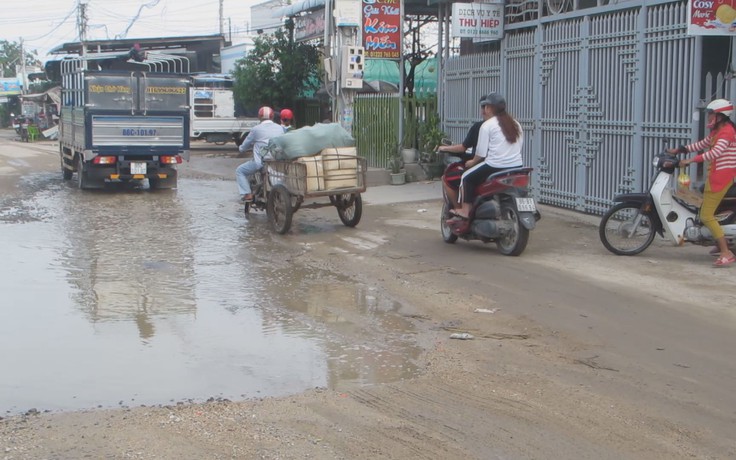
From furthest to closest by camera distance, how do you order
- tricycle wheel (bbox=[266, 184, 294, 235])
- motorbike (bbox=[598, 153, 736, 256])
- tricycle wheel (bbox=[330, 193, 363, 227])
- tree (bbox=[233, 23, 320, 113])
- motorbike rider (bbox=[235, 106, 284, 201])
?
tree (bbox=[233, 23, 320, 113]), motorbike rider (bbox=[235, 106, 284, 201]), tricycle wheel (bbox=[330, 193, 363, 227]), tricycle wheel (bbox=[266, 184, 294, 235]), motorbike (bbox=[598, 153, 736, 256])

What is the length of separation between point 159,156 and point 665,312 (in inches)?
492

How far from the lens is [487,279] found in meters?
8.99

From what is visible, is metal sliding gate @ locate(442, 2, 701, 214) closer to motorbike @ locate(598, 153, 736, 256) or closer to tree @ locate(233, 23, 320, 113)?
motorbike @ locate(598, 153, 736, 256)

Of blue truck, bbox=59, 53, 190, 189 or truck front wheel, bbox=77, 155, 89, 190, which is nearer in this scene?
blue truck, bbox=59, 53, 190, 189

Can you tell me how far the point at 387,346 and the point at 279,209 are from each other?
5839 millimetres

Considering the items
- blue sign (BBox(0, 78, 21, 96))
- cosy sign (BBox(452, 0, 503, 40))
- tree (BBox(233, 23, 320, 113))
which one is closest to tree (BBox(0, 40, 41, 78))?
blue sign (BBox(0, 78, 21, 96))

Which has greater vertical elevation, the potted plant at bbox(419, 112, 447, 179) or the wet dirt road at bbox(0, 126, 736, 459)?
the potted plant at bbox(419, 112, 447, 179)

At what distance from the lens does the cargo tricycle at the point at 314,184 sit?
11.6 meters

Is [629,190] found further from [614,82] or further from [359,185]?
[359,185]

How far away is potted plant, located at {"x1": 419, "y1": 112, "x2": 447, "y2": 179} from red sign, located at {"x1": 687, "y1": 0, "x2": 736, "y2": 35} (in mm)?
7784

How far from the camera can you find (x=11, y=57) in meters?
93.6

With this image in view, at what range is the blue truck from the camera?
56.1ft

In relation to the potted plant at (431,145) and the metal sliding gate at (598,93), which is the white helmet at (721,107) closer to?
the metal sliding gate at (598,93)

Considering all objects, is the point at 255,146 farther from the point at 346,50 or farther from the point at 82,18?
the point at 82,18
